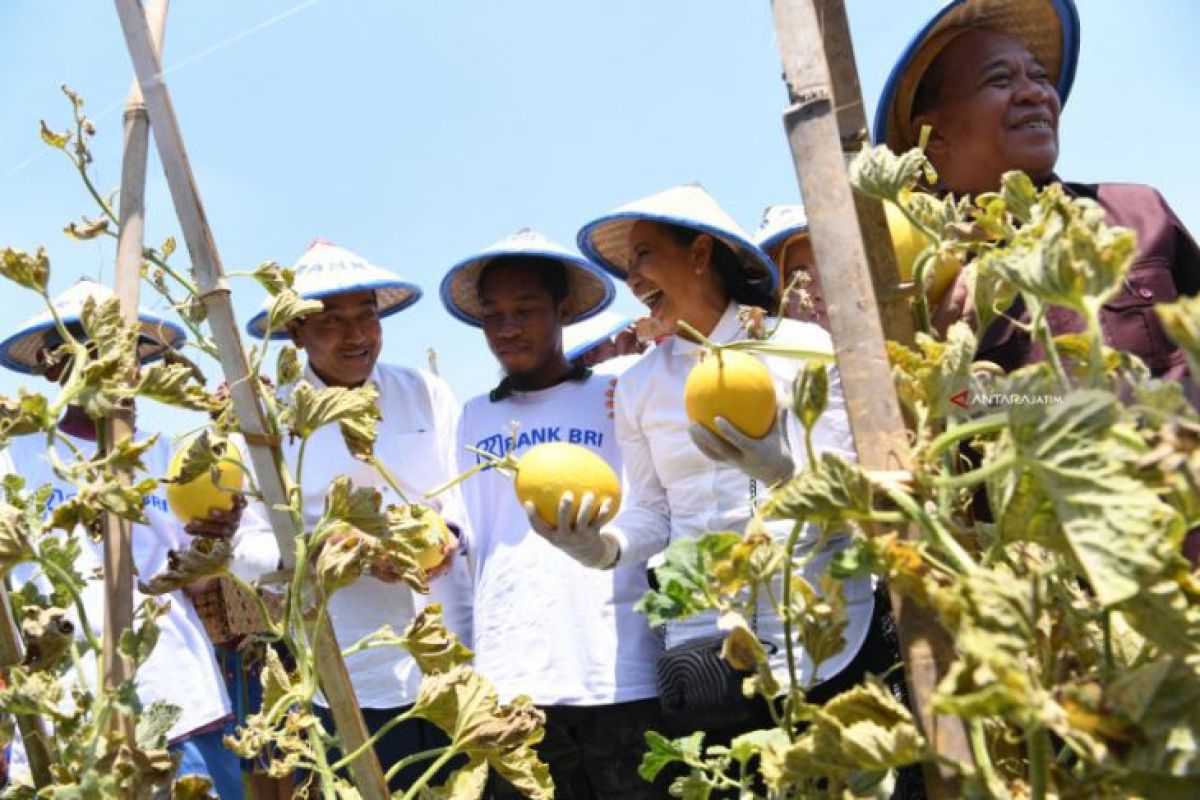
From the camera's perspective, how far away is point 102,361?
118cm

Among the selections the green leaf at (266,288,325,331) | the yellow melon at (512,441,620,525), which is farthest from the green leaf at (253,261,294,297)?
the yellow melon at (512,441,620,525)

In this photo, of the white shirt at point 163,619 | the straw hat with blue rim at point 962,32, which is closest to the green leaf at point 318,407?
the straw hat with blue rim at point 962,32

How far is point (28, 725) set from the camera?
1.22 m

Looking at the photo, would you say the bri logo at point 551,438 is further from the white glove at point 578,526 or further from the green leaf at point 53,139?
the green leaf at point 53,139

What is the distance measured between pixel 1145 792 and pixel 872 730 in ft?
0.58

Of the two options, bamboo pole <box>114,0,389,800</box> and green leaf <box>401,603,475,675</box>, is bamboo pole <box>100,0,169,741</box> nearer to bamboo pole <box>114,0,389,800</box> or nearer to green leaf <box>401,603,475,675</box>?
bamboo pole <box>114,0,389,800</box>

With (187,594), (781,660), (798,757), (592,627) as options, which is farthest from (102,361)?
(187,594)

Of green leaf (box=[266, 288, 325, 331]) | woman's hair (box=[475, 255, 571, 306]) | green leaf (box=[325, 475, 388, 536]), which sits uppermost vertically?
woman's hair (box=[475, 255, 571, 306])

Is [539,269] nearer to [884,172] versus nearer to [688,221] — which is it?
[688,221]

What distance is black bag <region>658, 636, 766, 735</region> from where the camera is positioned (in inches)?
84.6

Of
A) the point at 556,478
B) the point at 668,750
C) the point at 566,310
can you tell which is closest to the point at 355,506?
the point at 668,750

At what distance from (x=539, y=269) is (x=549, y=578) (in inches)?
32.8

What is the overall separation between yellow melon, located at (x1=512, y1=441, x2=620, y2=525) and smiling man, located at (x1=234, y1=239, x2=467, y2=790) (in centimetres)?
55

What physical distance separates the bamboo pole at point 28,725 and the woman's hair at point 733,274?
1628 millimetres
